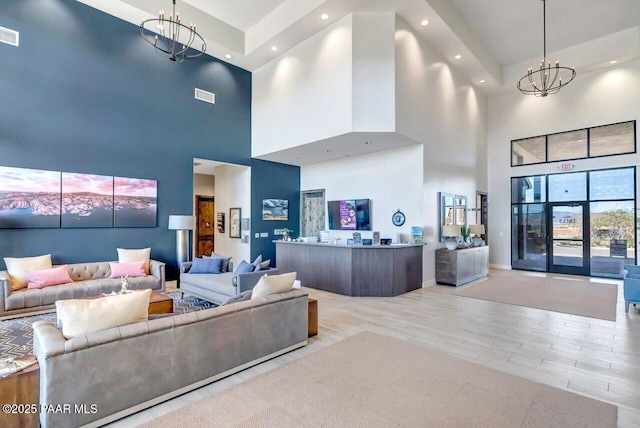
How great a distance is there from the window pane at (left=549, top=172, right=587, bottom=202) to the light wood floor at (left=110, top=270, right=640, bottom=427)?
13.7 ft

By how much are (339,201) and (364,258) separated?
2.83 metres

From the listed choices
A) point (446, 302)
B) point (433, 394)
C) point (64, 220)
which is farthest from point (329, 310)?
point (64, 220)

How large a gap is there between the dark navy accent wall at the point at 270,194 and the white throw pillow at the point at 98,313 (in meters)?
6.35

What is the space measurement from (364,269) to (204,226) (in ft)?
21.7

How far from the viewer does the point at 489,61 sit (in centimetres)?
938

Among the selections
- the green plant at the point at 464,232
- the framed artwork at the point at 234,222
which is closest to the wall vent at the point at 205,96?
the framed artwork at the point at 234,222

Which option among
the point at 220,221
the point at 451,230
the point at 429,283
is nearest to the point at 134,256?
the point at 220,221

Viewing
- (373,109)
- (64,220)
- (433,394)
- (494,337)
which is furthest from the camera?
(373,109)

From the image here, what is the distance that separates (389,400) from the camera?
2666 millimetres

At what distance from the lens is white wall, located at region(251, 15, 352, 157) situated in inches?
261

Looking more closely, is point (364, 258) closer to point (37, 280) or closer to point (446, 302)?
point (446, 302)

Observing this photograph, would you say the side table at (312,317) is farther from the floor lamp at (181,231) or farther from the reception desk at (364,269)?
the floor lamp at (181,231)

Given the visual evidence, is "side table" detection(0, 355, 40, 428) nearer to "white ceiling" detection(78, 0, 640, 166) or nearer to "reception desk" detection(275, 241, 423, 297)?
"reception desk" detection(275, 241, 423, 297)

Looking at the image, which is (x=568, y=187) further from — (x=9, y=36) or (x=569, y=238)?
(x=9, y=36)
